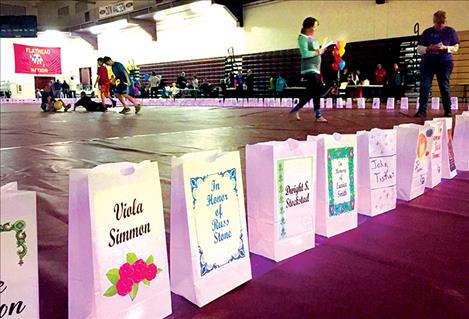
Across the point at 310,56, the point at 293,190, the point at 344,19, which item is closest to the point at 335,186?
the point at 293,190

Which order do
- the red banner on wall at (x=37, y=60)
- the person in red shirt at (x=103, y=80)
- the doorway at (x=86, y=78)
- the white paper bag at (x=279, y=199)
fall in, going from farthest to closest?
1. the doorway at (x=86, y=78)
2. the red banner on wall at (x=37, y=60)
3. the person in red shirt at (x=103, y=80)
4. the white paper bag at (x=279, y=199)

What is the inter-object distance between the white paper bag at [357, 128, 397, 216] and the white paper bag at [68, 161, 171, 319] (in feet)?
2.33

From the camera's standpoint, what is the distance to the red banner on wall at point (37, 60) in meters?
18.2

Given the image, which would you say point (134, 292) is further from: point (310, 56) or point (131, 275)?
point (310, 56)

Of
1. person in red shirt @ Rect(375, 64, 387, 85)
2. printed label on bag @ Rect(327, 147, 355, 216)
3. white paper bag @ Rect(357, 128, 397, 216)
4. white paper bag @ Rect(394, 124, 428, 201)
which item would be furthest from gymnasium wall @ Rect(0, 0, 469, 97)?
printed label on bag @ Rect(327, 147, 355, 216)

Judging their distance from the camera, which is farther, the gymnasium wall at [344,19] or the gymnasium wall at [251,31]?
the gymnasium wall at [251,31]

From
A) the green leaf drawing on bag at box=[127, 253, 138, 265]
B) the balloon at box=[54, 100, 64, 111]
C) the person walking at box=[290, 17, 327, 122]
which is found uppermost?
the person walking at box=[290, 17, 327, 122]

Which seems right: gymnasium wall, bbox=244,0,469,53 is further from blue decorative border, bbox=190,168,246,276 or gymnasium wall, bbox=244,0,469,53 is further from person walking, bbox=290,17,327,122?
blue decorative border, bbox=190,168,246,276

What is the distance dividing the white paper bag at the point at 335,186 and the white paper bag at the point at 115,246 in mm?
490

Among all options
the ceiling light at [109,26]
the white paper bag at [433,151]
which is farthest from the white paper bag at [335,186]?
the ceiling light at [109,26]

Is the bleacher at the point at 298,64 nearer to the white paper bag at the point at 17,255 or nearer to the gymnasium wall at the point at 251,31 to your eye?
the gymnasium wall at the point at 251,31

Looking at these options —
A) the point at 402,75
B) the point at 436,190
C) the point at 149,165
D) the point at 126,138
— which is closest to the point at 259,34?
the point at 402,75

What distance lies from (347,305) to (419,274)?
0.69ft

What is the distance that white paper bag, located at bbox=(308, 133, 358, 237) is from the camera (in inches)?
40.9
